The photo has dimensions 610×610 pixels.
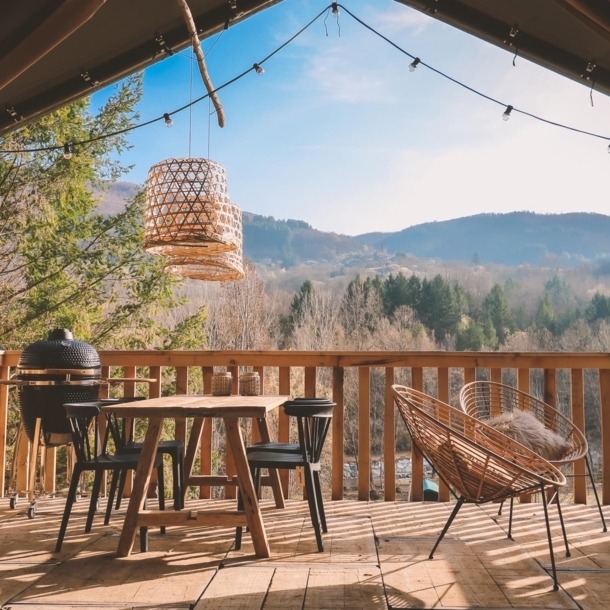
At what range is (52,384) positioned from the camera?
12.3 feet

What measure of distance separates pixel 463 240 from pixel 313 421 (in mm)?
30472

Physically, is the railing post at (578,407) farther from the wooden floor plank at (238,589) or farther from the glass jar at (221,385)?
the wooden floor plank at (238,589)

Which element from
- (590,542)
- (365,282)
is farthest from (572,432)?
(365,282)

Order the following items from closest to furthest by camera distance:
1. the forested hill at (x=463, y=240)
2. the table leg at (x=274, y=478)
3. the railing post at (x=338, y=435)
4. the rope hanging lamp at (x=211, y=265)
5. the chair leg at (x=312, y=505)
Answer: the chair leg at (x=312, y=505), the rope hanging lamp at (x=211, y=265), the table leg at (x=274, y=478), the railing post at (x=338, y=435), the forested hill at (x=463, y=240)

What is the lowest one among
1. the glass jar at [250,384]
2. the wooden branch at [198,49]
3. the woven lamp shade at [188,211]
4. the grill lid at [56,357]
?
the glass jar at [250,384]

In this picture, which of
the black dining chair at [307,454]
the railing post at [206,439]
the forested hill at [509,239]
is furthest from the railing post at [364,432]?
the forested hill at [509,239]

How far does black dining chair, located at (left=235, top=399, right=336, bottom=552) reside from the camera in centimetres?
295

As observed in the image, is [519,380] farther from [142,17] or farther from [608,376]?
[142,17]

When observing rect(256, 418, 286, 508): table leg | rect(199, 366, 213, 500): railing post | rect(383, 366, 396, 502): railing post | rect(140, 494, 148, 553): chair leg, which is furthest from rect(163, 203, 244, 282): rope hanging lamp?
rect(140, 494, 148, 553): chair leg

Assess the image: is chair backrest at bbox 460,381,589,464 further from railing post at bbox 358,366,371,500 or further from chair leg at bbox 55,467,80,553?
chair leg at bbox 55,467,80,553

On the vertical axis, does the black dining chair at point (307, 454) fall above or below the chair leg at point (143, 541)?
above

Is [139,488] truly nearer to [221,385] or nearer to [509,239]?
[221,385]

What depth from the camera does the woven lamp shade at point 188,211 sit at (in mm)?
3484

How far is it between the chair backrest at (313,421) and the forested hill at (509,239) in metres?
29.0
